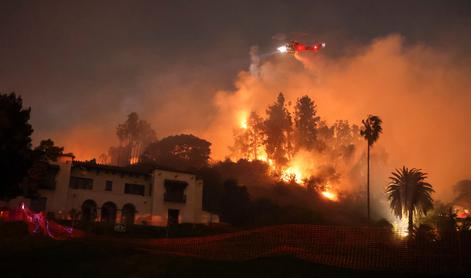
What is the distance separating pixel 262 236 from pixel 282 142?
10464 cm

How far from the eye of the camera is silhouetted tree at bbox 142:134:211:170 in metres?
116

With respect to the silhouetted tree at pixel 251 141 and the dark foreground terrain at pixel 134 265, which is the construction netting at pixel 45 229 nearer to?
the dark foreground terrain at pixel 134 265

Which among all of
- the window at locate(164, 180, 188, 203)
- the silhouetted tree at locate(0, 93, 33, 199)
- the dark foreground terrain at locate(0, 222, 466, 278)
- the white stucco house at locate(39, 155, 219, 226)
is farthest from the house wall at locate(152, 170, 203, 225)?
the dark foreground terrain at locate(0, 222, 466, 278)

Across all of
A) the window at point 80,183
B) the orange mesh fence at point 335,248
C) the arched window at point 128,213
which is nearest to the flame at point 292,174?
the arched window at point 128,213

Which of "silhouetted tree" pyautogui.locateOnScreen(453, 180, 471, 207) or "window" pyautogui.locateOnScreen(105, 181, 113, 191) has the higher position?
"silhouetted tree" pyautogui.locateOnScreen(453, 180, 471, 207)

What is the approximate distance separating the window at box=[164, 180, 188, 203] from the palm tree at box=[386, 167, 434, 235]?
128ft

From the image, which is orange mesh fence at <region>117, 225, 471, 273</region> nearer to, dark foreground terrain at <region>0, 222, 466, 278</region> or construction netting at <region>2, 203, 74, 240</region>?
dark foreground terrain at <region>0, 222, 466, 278</region>

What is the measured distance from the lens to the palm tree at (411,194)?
7075 cm

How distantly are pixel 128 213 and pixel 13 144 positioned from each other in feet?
80.1

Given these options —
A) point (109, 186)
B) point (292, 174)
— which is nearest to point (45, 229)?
point (109, 186)

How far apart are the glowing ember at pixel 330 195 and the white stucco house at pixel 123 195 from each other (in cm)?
5864

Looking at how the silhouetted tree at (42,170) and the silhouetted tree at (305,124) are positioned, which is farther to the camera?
the silhouetted tree at (305,124)

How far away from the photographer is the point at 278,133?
128375 millimetres

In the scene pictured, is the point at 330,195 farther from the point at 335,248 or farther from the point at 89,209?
the point at 335,248
